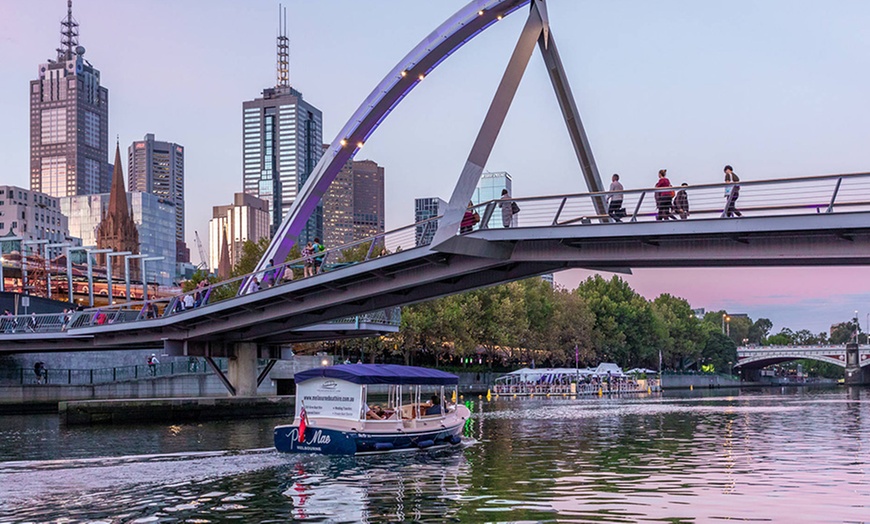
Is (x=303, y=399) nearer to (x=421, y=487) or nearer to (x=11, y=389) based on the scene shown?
(x=421, y=487)

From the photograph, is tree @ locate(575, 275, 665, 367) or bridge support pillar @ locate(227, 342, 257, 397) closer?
bridge support pillar @ locate(227, 342, 257, 397)

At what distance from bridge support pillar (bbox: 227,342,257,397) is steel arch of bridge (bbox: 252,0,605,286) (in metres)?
6.00

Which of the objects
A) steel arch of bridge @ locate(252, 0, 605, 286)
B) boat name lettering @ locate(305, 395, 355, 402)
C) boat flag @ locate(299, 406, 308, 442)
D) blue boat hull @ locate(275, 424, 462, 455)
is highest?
steel arch of bridge @ locate(252, 0, 605, 286)

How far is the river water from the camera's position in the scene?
23156mm

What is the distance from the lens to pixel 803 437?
45.9 meters

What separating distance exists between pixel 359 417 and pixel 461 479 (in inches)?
314

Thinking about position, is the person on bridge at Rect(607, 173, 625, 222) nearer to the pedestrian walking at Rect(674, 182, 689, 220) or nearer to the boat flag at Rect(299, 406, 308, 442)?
the pedestrian walking at Rect(674, 182, 689, 220)

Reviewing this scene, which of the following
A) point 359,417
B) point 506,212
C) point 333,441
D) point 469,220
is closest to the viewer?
point 333,441

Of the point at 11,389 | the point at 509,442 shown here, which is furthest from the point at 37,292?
the point at 509,442

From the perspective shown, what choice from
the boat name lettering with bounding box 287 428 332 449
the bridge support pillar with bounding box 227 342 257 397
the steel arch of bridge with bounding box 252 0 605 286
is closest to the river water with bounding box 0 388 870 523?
the boat name lettering with bounding box 287 428 332 449

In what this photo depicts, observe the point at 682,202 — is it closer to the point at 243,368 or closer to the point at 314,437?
the point at 314,437

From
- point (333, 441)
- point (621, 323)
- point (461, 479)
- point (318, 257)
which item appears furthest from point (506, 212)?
point (621, 323)

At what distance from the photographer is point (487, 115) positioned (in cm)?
4328

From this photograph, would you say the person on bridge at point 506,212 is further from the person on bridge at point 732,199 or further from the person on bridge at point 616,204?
the person on bridge at point 732,199
